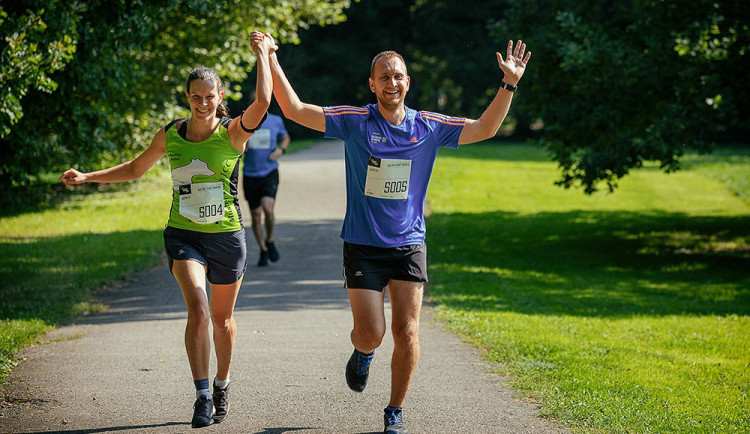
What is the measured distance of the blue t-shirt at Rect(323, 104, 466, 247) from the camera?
480 centimetres

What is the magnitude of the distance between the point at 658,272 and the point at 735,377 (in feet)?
22.3

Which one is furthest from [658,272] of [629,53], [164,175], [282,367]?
[164,175]

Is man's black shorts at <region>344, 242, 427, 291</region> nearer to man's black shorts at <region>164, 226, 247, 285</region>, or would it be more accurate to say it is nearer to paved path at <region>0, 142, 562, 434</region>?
man's black shorts at <region>164, 226, 247, 285</region>

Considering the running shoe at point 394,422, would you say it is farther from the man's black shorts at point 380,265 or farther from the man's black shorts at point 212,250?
the man's black shorts at point 212,250

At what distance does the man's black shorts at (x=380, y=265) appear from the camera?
4.82 m

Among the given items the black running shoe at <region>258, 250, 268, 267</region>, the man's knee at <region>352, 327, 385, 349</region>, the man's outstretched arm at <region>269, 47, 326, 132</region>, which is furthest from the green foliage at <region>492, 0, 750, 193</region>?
the man's outstretched arm at <region>269, 47, 326, 132</region>

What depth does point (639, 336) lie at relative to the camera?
833 centimetres

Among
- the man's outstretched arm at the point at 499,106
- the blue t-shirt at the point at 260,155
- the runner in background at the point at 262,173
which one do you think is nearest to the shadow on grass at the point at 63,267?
the runner in background at the point at 262,173

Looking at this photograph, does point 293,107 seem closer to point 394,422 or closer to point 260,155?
point 394,422

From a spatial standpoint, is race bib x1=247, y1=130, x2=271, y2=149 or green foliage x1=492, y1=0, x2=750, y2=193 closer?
race bib x1=247, y1=130, x2=271, y2=149

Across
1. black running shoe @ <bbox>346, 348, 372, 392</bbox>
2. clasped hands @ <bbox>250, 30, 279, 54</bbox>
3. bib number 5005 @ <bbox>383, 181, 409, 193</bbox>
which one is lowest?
black running shoe @ <bbox>346, 348, 372, 392</bbox>

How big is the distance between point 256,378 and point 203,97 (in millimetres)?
2270

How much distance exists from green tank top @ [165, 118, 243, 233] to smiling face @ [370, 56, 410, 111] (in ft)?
3.19

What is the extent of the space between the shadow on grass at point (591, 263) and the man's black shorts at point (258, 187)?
251 centimetres
